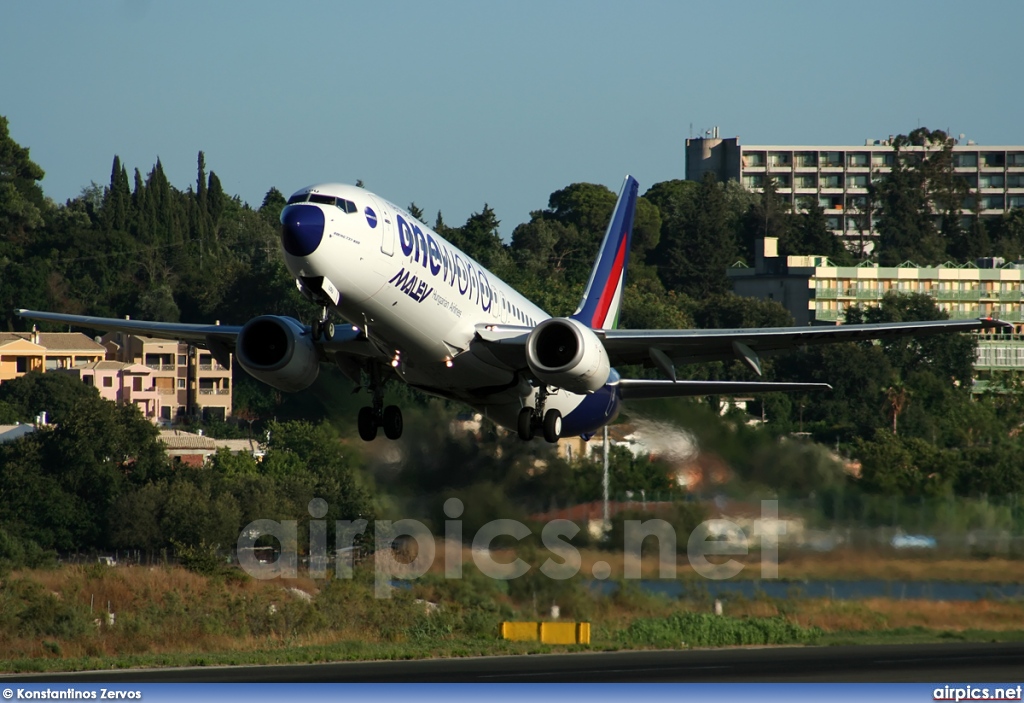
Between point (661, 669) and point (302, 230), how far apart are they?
1778 cm

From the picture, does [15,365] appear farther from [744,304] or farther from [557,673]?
[557,673]

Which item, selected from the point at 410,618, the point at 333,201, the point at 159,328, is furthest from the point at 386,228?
the point at 410,618

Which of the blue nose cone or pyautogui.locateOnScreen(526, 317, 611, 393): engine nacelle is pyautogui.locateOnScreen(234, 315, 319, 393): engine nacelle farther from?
the blue nose cone

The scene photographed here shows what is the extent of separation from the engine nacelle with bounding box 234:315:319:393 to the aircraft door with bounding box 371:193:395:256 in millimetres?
4438

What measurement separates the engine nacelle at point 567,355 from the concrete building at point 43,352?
314 ft

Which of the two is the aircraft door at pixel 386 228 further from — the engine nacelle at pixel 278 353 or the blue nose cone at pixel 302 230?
the engine nacelle at pixel 278 353

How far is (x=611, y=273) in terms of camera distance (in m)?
41.7

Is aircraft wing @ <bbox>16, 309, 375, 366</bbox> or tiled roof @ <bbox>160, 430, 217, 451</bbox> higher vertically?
aircraft wing @ <bbox>16, 309, 375, 366</bbox>

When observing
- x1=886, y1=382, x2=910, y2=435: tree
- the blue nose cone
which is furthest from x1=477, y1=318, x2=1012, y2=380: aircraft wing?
x1=886, y1=382, x2=910, y2=435: tree

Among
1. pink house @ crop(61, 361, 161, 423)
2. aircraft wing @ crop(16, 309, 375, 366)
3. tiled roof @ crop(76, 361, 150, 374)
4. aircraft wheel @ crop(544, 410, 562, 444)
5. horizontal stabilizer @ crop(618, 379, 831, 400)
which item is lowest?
aircraft wheel @ crop(544, 410, 562, 444)

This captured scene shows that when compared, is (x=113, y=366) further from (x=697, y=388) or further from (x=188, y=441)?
(x=697, y=388)

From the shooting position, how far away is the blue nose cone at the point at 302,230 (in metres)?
27.1

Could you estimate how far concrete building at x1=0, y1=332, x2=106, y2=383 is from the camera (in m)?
122

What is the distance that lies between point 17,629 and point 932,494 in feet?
86.6
